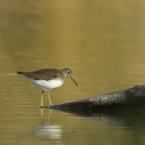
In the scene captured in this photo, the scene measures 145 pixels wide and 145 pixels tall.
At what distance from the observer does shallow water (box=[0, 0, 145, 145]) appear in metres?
11.4

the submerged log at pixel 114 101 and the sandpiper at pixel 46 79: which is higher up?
the sandpiper at pixel 46 79

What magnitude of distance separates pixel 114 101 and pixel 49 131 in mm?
2223

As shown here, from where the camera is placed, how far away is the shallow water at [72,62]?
11375 mm

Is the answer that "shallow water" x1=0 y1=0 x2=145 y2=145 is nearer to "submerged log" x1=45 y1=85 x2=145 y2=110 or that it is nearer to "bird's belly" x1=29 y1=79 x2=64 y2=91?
"submerged log" x1=45 y1=85 x2=145 y2=110

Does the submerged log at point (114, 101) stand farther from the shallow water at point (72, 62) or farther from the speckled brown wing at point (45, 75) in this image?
the speckled brown wing at point (45, 75)

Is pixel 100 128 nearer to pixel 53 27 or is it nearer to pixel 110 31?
pixel 110 31

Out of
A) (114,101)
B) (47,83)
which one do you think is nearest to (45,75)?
(47,83)

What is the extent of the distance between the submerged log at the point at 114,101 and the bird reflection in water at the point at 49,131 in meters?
1.27

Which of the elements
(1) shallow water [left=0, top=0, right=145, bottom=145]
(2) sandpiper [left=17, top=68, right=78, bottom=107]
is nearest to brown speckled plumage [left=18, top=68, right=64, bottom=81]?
(2) sandpiper [left=17, top=68, right=78, bottom=107]

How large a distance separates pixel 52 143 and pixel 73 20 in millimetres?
23340

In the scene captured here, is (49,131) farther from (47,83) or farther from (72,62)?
(72,62)

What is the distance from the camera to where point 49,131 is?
37.6 ft

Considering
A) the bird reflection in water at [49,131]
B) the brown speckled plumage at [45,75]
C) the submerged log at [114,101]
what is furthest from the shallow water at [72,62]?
the brown speckled plumage at [45,75]

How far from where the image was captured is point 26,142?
412 inches
